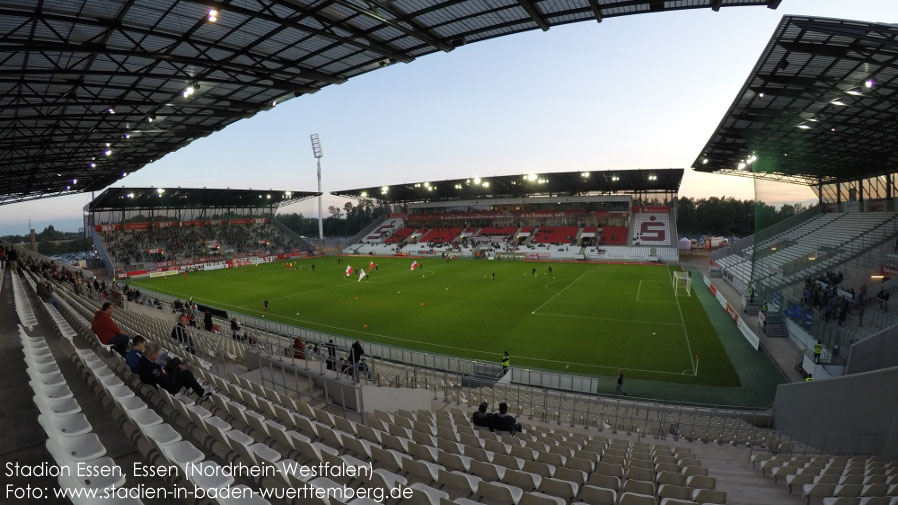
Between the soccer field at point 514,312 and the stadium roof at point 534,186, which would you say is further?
the stadium roof at point 534,186

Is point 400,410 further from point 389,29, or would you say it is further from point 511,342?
point 511,342

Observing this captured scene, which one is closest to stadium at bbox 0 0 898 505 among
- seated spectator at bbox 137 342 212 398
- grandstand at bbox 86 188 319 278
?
seated spectator at bbox 137 342 212 398

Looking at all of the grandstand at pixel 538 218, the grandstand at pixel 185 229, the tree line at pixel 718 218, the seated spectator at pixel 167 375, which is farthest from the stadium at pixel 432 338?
the tree line at pixel 718 218

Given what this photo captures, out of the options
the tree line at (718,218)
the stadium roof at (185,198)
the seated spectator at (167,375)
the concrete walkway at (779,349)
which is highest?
the stadium roof at (185,198)

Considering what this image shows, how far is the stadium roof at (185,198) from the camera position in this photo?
5416 centimetres

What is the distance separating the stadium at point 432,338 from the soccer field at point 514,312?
0.25 metres

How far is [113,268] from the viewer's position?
48875 millimetres

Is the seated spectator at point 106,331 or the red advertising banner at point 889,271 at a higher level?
A: the seated spectator at point 106,331

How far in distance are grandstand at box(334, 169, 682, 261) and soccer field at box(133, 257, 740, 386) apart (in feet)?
40.9

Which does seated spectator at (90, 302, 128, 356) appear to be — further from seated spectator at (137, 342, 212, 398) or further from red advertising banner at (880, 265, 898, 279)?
red advertising banner at (880, 265, 898, 279)

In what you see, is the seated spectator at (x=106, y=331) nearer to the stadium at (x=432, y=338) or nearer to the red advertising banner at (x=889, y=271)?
the stadium at (x=432, y=338)

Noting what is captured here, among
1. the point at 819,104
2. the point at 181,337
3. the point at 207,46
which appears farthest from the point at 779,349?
the point at 207,46

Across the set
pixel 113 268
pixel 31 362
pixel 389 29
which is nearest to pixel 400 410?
pixel 31 362

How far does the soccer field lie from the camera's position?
1813cm
